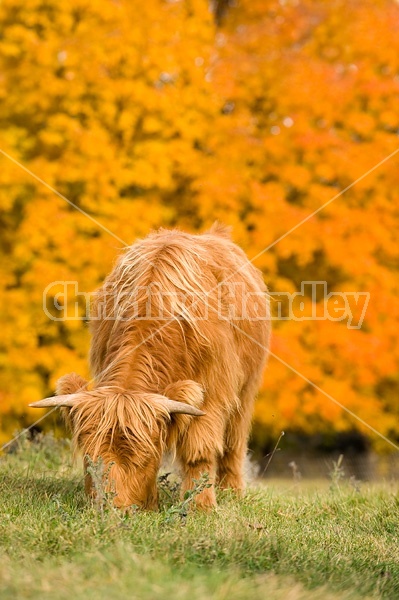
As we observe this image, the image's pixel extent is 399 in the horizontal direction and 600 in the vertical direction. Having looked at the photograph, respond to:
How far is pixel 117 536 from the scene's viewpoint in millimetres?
4059

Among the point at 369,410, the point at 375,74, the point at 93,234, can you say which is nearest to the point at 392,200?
the point at 375,74

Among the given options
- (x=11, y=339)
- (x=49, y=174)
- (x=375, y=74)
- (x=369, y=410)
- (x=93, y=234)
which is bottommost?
(x=369, y=410)

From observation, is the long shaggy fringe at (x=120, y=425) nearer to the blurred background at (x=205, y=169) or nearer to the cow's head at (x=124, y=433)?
the cow's head at (x=124, y=433)

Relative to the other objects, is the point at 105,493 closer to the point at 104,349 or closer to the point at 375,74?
the point at 104,349

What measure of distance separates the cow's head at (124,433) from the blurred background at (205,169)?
20.3 feet

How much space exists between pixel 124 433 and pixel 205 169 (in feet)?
25.9

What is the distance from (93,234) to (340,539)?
7.98m

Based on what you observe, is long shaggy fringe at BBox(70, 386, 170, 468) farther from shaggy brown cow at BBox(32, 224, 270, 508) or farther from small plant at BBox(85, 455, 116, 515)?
small plant at BBox(85, 455, 116, 515)

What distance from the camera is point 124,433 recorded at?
198 inches

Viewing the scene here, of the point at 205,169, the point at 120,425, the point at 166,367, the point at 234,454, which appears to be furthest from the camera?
the point at 205,169

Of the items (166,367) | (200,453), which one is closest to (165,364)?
(166,367)

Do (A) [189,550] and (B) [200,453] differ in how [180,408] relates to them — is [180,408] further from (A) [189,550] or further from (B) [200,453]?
(A) [189,550]

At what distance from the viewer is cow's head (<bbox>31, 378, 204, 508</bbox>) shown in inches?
195

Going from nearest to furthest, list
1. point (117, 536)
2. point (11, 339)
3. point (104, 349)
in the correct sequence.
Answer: point (117, 536), point (104, 349), point (11, 339)
